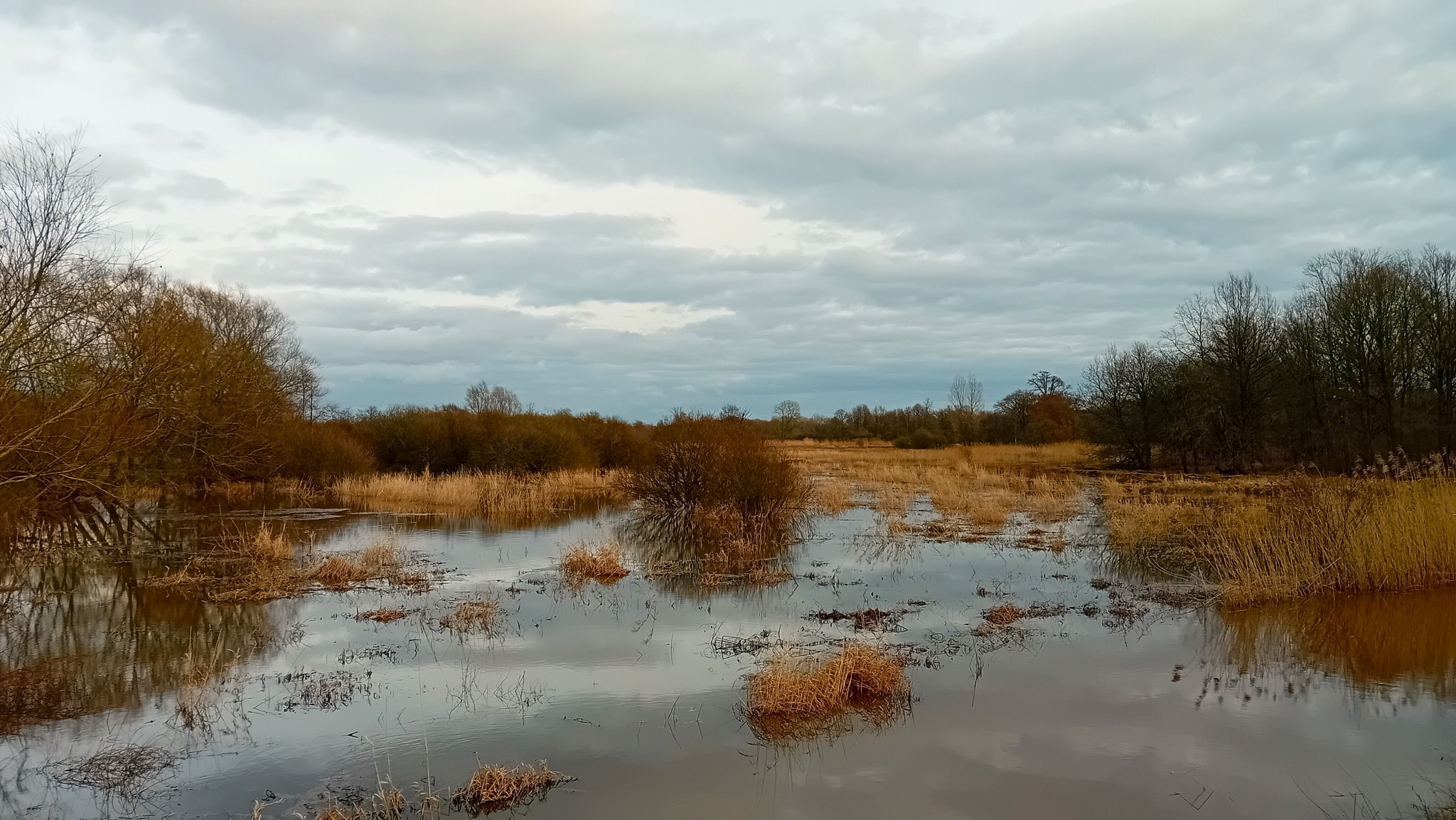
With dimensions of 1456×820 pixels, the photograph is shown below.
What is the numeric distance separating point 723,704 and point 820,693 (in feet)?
2.74

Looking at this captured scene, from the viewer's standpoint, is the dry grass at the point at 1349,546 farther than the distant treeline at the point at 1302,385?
No

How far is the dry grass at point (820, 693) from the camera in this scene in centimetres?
730

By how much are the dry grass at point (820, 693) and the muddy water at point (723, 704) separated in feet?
0.61

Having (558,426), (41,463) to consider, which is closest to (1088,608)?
(41,463)

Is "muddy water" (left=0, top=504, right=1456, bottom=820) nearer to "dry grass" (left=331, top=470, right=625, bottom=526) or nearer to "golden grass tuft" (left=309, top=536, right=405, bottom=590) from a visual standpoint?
"golden grass tuft" (left=309, top=536, right=405, bottom=590)

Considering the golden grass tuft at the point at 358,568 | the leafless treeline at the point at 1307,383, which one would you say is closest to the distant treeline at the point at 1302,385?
the leafless treeline at the point at 1307,383

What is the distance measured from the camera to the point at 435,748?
266 inches

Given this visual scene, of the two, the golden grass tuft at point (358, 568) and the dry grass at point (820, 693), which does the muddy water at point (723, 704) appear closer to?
the dry grass at point (820, 693)

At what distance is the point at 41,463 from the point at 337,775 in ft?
22.9

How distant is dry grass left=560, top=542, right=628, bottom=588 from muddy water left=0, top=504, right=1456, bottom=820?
29.5 inches

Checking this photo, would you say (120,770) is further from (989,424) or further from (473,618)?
(989,424)

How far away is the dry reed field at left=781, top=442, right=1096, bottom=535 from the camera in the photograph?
2167 cm

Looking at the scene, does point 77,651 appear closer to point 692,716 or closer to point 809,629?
point 692,716

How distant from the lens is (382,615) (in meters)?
11.2
